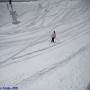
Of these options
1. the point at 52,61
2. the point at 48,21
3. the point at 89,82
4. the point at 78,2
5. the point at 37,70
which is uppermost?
the point at 78,2

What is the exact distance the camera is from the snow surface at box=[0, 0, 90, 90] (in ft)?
18.1

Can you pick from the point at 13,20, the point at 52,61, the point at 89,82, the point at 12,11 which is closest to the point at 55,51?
the point at 52,61

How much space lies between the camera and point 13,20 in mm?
9602

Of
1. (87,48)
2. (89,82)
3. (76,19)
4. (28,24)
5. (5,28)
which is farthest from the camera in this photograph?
(76,19)

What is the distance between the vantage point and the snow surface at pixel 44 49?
5512 millimetres

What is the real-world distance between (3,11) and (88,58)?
25.2 ft

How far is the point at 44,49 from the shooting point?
725 centimetres

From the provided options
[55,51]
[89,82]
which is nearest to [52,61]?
[55,51]

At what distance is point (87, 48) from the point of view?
768cm

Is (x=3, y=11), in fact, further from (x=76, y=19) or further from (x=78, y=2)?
(x=78, y=2)

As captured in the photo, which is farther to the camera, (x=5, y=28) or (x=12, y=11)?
(x=12, y=11)

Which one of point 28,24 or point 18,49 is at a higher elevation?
point 28,24

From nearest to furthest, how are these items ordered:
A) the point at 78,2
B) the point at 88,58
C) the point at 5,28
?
the point at 88,58 → the point at 5,28 → the point at 78,2

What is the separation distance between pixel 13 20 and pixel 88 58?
20.4 ft
